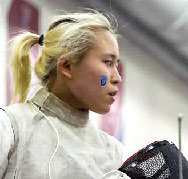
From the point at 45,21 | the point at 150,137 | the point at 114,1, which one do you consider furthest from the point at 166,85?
the point at 45,21

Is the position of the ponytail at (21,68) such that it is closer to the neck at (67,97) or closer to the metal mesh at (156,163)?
the neck at (67,97)

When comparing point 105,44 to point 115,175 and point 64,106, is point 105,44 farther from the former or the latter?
point 115,175

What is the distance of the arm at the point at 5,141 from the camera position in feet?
2.47

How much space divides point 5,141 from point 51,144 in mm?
99

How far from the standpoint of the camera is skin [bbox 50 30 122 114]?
0.86 m

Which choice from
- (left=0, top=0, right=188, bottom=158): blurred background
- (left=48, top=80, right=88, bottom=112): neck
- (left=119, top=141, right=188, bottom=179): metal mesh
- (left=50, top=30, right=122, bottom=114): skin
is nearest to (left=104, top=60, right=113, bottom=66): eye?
(left=50, top=30, right=122, bottom=114): skin

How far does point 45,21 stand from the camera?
168 centimetres

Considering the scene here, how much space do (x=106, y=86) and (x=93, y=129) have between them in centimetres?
11

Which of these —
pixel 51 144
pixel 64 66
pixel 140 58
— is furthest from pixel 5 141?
pixel 140 58

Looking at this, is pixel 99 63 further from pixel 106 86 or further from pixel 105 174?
pixel 105 174

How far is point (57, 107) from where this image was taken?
0.86 m

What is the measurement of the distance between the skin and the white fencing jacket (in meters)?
0.03

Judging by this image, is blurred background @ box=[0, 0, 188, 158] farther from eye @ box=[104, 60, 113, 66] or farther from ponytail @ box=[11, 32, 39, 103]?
eye @ box=[104, 60, 113, 66]

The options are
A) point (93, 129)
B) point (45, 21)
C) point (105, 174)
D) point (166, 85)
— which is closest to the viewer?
point (105, 174)
